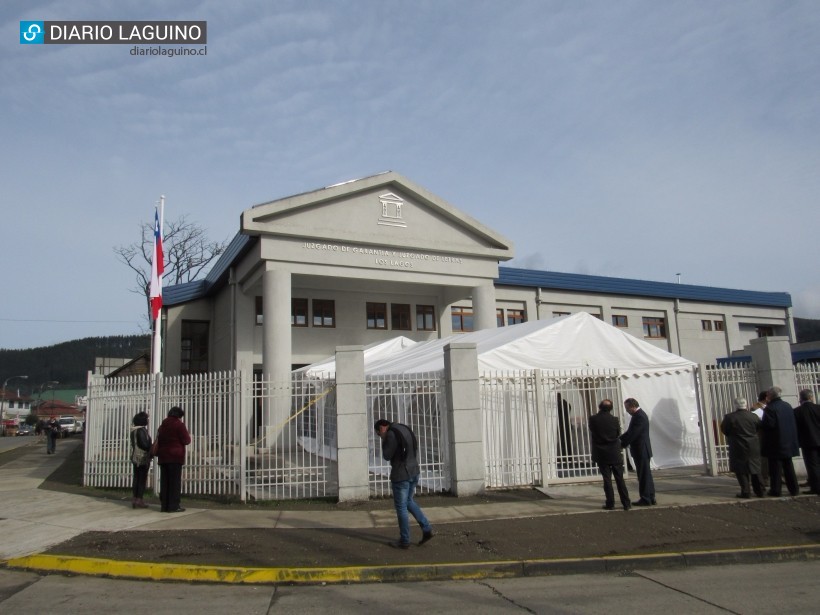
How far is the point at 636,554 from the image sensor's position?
23.5ft

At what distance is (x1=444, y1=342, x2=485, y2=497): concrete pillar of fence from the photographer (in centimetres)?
1089

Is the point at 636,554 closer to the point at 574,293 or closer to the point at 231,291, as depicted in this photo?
the point at 231,291

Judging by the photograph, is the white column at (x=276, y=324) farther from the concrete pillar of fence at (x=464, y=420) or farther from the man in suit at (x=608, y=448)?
the man in suit at (x=608, y=448)

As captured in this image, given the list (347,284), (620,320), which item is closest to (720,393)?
(347,284)

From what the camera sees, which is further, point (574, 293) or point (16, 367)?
point (16, 367)

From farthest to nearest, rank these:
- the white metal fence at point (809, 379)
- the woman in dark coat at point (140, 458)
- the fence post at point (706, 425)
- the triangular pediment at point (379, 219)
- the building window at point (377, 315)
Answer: the building window at point (377, 315)
the triangular pediment at point (379, 219)
the white metal fence at point (809, 379)
the fence post at point (706, 425)
the woman in dark coat at point (140, 458)

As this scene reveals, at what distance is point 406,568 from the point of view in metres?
6.74

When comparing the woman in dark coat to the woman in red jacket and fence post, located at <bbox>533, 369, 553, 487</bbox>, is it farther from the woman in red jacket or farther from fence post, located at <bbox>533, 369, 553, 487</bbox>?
fence post, located at <bbox>533, 369, 553, 487</bbox>

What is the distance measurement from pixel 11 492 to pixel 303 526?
312 inches

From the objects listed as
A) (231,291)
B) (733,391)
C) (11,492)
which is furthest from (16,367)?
(733,391)

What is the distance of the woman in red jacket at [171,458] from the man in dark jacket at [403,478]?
418 centimetres

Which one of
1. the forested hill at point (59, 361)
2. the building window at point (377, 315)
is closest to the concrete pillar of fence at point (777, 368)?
the building window at point (377, 315)

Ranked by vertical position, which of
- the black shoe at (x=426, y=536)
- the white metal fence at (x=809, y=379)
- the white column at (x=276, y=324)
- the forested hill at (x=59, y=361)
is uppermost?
the forested hill at (x=59, y=361)

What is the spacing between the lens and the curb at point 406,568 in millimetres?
6656
